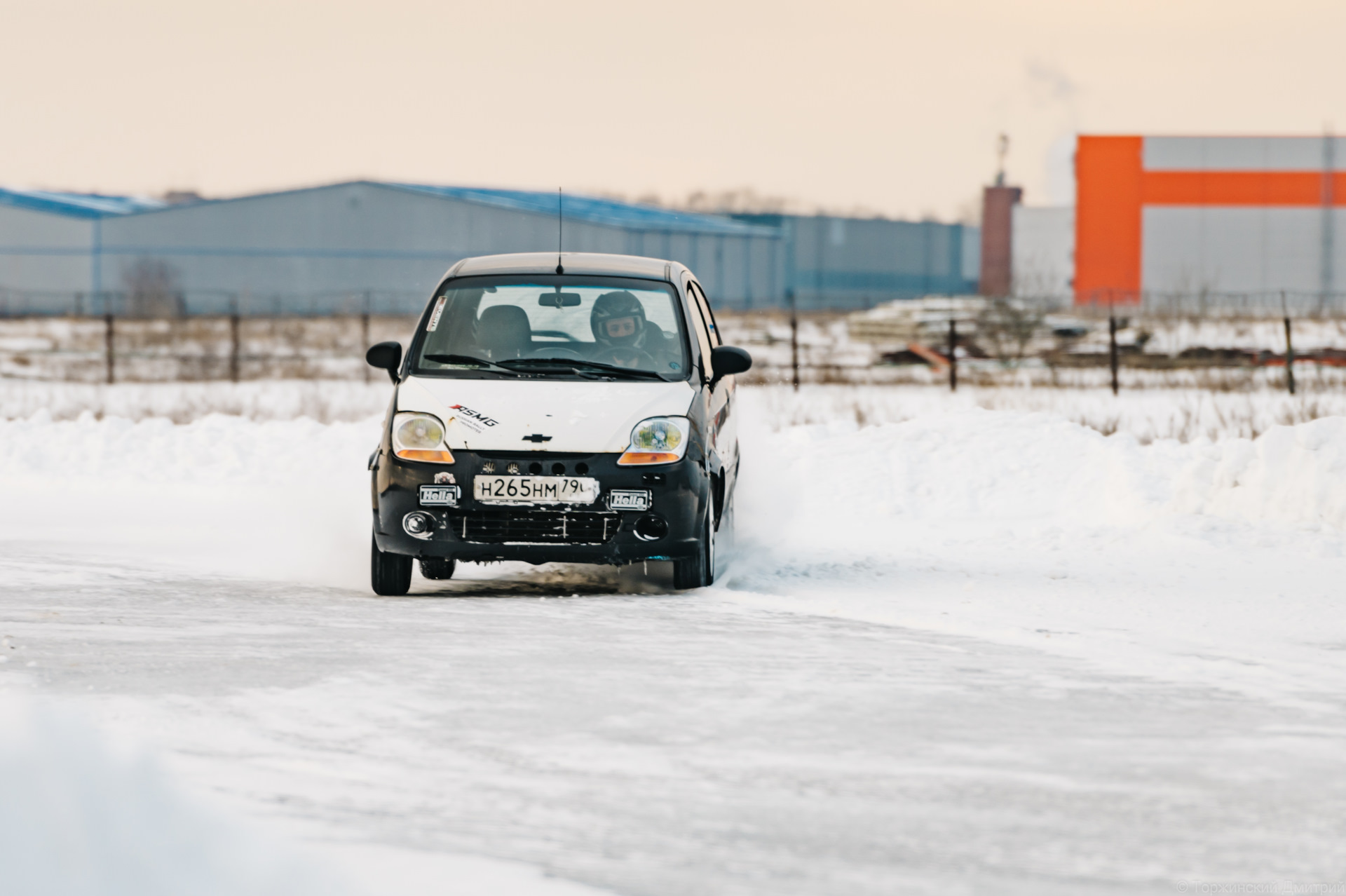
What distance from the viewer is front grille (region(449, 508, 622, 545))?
854 cm

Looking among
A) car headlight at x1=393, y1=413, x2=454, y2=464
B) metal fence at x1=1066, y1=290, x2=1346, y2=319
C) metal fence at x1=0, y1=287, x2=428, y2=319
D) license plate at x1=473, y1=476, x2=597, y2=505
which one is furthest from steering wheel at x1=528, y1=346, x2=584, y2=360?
metal fence at x1=0, y1=287, x2=428, y2=319

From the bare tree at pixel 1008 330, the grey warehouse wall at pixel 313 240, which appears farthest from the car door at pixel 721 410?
the grey warehouse wall at pixel 313 240

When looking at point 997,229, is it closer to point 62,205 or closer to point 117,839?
point 62,205

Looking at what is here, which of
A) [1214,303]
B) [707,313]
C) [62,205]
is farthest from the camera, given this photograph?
[62,205]

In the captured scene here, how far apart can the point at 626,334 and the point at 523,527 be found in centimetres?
137

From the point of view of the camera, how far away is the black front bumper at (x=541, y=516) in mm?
8516

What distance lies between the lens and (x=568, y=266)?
381 inches

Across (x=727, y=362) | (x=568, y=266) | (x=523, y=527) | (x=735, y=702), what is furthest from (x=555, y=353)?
(x=735, y=702)

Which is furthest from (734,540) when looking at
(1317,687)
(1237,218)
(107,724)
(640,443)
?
(1237,218)

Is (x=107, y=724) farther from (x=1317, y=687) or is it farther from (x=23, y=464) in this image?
(x=23, y=464)

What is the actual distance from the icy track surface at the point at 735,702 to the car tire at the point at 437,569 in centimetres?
8

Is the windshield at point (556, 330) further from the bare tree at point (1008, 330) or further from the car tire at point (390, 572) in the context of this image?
the bare tree at point (1008, 330)

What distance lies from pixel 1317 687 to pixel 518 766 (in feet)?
10.7

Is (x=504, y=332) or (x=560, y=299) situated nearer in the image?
(x=504, y=332)
